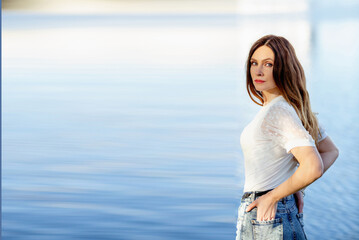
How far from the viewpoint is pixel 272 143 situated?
1.64 meters

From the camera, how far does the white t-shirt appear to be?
5.24ft

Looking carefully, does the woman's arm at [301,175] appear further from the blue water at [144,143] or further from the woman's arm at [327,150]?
the blue water at [144,143]

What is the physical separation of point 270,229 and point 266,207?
6 cm

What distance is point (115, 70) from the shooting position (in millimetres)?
9984

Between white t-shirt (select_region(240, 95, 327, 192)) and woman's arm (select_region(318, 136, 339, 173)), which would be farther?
woman's arm (select_region(318, 136, 339, 173))

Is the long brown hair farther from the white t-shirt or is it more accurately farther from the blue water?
the blue water

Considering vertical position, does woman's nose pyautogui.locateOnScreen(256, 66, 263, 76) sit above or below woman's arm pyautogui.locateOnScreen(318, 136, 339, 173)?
above

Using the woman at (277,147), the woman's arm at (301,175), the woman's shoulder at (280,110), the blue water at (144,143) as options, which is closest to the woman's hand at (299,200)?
the woman at (277,147)

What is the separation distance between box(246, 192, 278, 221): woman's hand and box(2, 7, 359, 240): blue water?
161 centimetres

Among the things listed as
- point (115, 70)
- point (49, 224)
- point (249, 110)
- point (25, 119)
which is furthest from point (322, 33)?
point (49, 224)

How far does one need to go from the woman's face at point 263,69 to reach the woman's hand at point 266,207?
27 cm

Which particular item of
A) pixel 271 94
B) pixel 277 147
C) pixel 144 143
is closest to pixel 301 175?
pixel 277 147

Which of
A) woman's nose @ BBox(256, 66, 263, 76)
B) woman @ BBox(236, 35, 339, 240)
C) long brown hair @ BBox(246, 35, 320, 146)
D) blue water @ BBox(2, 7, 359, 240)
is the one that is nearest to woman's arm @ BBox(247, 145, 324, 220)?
woman @ BBox(236, 35, 339, 240)

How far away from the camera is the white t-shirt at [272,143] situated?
5.24ft
